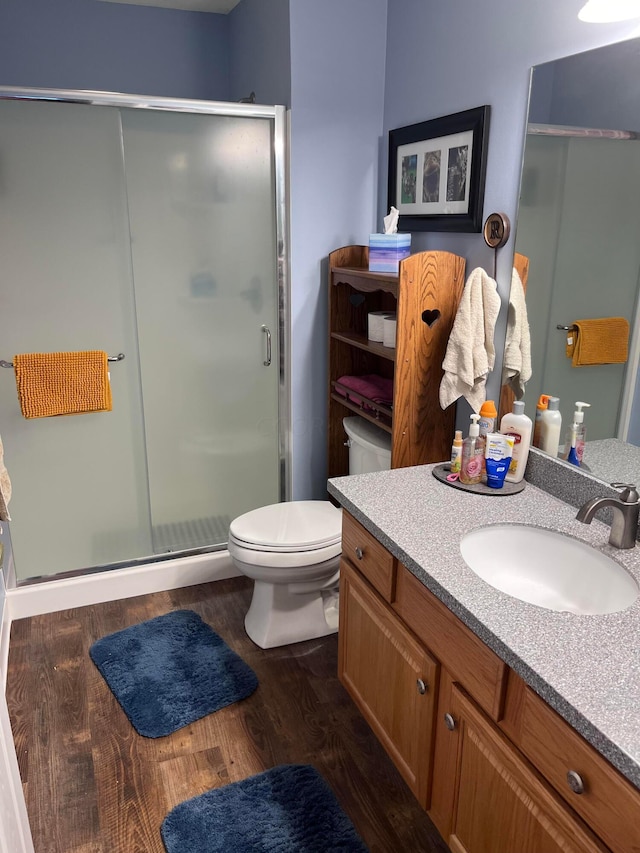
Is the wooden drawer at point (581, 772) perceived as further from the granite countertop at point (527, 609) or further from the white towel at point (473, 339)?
the white towel at point (473, 339)

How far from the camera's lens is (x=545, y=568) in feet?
5.18

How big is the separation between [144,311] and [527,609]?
1914 millimetres

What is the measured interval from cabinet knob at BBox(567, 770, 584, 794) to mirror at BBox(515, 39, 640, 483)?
778 millimetres

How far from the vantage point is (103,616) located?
2.66 m

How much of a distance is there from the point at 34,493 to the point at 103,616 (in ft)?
1.84

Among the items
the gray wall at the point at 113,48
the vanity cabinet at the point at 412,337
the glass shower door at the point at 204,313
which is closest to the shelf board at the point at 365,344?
the vanity cabinet at the point at 412,337

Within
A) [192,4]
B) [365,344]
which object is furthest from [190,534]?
[192,4]

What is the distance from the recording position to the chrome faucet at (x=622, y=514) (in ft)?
4.69

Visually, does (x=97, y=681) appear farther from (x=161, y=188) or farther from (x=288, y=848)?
(x=161, y=188)

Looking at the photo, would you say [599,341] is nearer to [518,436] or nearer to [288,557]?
[518,436]

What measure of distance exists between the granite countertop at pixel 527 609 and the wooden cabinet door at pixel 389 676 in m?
0.21

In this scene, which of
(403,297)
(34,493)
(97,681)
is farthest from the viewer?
(34,493)

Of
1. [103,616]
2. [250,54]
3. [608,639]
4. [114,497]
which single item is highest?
[250,54]

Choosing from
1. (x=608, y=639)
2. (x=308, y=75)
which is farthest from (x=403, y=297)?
(x=608, y=639)
